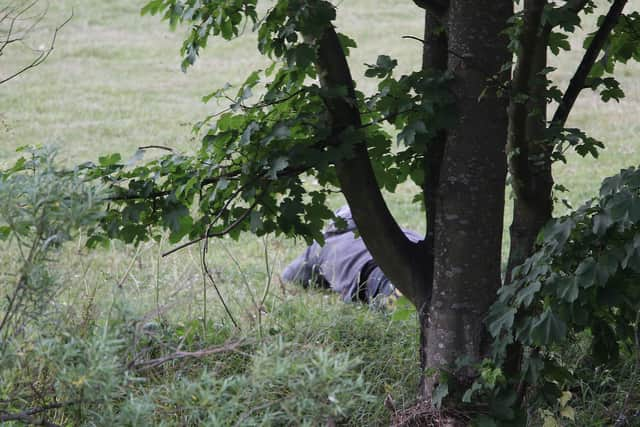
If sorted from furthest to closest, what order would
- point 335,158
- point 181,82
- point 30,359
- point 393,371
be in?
1. point 181,82
2. point 393,371
3. point 335,158
4. point 30,359

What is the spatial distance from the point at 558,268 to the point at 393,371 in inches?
43.3

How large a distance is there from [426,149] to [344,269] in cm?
266

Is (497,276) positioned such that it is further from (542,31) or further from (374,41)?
(374,41)

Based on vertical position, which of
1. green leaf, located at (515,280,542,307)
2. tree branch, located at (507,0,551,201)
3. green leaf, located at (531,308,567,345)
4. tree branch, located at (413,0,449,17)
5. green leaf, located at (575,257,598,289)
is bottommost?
green leaf, located at (531,308,567,345)

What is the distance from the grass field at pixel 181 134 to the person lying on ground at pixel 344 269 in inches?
7.3

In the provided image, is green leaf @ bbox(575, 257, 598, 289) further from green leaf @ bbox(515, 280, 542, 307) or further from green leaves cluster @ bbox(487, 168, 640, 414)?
green leaf @ bbox(515, 280, 542, 307)

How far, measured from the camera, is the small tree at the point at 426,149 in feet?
9.29

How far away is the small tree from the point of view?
283cm

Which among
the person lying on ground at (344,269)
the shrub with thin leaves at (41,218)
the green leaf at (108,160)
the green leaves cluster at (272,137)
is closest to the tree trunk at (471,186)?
the green leaves cluster at (272,137)

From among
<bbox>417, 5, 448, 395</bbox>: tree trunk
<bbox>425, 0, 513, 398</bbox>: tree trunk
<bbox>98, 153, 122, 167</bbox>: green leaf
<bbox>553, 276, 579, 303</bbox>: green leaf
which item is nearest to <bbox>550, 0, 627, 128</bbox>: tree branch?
<bbox>425, 0, 513, 398</bbox>: tree trunk

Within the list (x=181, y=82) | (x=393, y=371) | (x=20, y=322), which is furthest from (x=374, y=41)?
(x=20, y=322)

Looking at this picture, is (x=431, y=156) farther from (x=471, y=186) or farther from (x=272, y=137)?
(x=272, y=137)

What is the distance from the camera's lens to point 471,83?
115 inches

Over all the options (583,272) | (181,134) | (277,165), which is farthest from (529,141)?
(181,134)
